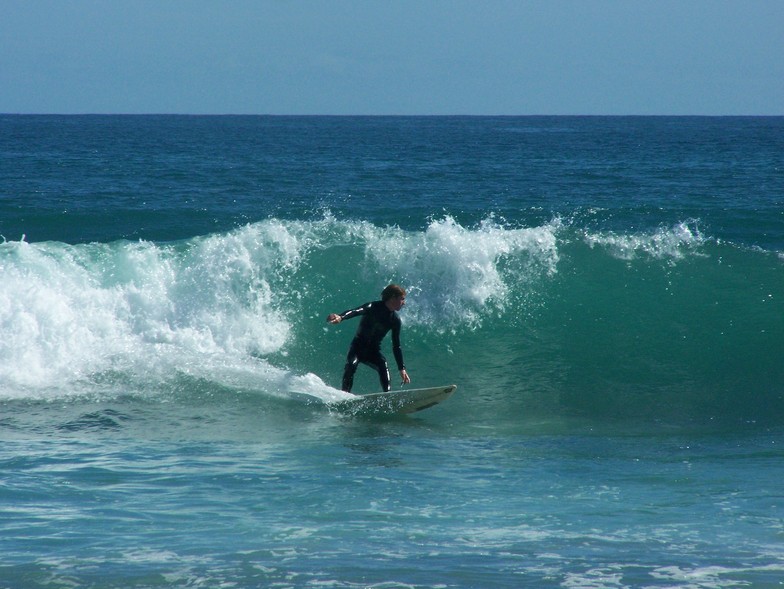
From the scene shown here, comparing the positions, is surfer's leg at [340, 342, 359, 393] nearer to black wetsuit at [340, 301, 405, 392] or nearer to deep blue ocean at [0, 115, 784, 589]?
black wetsuit at [340, 301, 405, 392]

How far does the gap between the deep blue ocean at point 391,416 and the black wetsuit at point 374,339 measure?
47cm

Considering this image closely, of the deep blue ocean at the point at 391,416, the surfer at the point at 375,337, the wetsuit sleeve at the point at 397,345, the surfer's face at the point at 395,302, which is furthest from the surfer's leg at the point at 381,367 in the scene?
the surfer's face at the point at 395,302

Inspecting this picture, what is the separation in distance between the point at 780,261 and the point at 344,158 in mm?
27790

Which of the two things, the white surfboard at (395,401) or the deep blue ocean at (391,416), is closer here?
the deep blue ocean at (391,416)

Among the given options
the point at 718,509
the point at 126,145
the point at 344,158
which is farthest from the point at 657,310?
the point at 126,145

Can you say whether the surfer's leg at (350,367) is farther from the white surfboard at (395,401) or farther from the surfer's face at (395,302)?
the surfer's face at (395,302)

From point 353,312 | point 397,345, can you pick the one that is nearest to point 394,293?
Answer: point 353,312

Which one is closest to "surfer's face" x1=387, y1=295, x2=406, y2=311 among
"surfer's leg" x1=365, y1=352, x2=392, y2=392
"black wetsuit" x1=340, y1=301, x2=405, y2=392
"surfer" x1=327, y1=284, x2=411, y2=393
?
"surfer" x1=327, y1=284, x2=411, y2=393

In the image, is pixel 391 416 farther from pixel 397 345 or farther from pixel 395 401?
pixel 397 345

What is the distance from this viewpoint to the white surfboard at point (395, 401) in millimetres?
9125

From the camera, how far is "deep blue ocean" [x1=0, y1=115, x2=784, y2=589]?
542cm

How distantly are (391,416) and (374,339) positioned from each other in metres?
0.85

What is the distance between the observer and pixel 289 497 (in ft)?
21.3

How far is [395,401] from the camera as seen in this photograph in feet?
30.1
